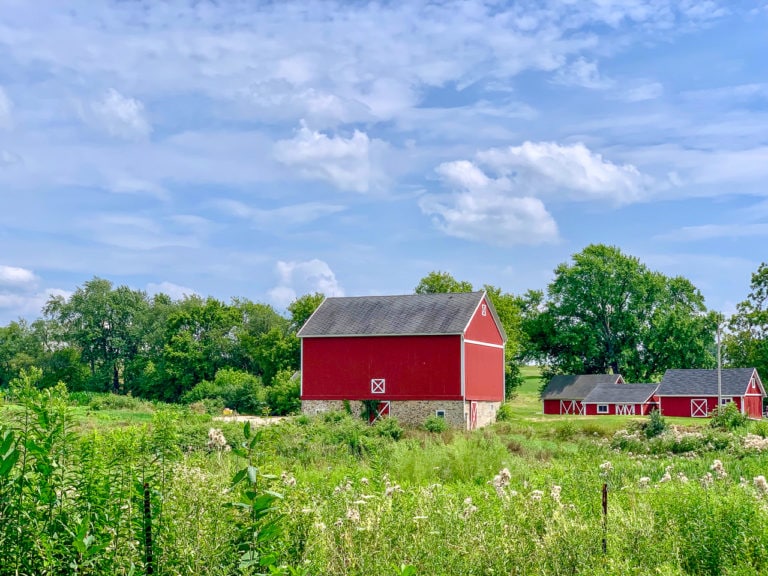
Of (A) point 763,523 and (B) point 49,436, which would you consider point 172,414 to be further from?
(A) point 763,523

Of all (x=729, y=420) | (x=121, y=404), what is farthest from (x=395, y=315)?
(x=121, y=404)

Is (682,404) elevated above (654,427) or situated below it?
below

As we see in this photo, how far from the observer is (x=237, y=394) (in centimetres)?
5381

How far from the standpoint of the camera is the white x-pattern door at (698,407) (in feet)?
180

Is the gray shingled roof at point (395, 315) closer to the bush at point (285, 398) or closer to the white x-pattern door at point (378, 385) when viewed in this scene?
the white x-pattern door at point (378, 385)

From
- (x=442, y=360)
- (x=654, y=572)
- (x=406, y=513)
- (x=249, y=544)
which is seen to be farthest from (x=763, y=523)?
(x=442, y=360)

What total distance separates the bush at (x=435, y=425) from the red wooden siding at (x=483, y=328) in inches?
198

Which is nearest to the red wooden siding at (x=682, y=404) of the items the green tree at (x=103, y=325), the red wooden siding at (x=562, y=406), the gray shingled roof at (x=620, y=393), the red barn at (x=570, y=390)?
the gray shingled roof at (x=620, y=393)

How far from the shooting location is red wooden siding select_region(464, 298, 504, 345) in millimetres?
40156

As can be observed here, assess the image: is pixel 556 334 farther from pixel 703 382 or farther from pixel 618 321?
pixel 703 382

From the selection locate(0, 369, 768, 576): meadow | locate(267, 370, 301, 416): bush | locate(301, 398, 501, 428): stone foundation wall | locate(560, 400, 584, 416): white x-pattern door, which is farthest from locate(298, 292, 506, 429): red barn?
locate(0, 369, 768, 576): meadow

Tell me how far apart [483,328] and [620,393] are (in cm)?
2089

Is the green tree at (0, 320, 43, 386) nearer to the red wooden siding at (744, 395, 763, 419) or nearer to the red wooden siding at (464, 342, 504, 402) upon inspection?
the red wooden siding at (464, 342, 504, 402)

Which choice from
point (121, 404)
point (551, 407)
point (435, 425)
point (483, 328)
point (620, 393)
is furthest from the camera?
point (551, 407)
